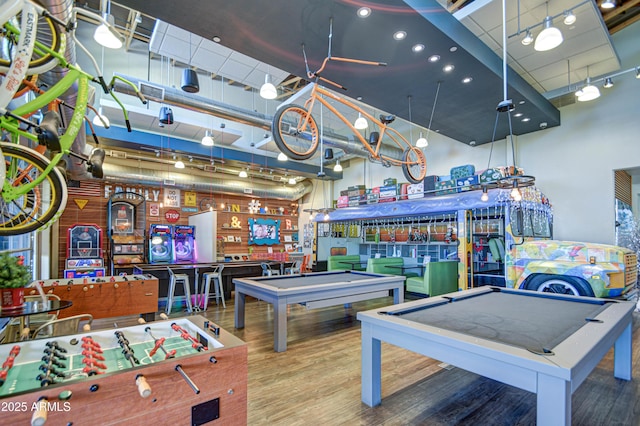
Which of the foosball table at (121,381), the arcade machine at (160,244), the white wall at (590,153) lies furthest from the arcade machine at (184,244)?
the white wall at (590,153)

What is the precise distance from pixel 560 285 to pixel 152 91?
733cm

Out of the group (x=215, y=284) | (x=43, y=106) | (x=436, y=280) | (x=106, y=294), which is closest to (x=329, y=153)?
(x=436, y=280)

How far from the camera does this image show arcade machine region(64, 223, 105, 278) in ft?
24.7

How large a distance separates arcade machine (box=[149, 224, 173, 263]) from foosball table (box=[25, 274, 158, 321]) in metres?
4.32

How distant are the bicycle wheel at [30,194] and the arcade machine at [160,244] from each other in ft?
21.5

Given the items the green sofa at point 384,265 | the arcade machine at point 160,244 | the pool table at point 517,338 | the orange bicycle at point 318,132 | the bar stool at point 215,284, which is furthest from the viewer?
the arcade machine at point 160,244

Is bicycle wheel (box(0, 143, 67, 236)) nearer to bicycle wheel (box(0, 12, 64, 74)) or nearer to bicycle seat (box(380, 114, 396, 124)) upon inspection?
bicycle wheel (box(0, 12, 64, 74))

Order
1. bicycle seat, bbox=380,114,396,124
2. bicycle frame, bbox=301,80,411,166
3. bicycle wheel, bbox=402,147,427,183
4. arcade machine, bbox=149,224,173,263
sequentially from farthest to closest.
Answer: arcade machine, bbox=149,224,173,263
bicycle wheel, bbox=402,147,427,183
bicycle seat, bbox=380,114,396,124
bicycle frame, bbox=301,80,411,166

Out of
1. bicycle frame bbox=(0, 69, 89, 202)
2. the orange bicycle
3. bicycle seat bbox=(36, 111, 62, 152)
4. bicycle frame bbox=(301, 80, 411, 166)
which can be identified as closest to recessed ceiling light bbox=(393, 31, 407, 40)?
the orange bicycle

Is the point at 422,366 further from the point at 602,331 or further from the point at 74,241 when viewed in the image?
the point at 74,241

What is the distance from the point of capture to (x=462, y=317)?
8.52 feet

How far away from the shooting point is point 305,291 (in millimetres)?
4164

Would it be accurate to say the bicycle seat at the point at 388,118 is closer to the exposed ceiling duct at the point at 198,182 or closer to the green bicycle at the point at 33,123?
the green bicycle at the point at 33,123

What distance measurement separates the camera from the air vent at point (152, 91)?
4.91 m
